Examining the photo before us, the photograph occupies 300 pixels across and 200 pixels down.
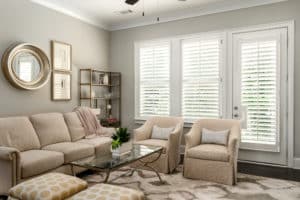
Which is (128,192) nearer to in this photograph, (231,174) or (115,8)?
(231,174)

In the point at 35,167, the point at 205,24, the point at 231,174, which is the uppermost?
the point at 205,24

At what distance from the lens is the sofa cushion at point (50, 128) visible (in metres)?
3.67

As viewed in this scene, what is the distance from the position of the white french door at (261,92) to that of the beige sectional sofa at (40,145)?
256cm

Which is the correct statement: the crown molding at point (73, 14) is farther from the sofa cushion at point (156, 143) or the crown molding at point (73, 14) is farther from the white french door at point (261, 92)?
the white french door at point (261, 92)

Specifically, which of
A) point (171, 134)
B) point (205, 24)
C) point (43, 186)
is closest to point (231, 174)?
point (171, 134)

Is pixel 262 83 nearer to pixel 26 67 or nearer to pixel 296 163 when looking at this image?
pixel 296 163

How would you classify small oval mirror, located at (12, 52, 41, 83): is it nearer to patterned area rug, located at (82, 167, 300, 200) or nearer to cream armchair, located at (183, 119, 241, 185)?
patterned area rug, located at (82, 167, 300, 200)

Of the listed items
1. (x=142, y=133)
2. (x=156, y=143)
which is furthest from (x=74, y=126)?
(x=156, y=143)

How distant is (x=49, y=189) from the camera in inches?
82.7

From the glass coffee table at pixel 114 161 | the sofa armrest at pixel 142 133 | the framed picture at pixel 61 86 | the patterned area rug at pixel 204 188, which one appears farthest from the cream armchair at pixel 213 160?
the framed picture at pixel 61 86

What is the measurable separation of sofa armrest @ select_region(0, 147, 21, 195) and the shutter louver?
363 cm

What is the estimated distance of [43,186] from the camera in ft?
→ 7.03

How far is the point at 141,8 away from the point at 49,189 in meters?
3.81

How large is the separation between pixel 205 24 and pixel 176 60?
911mm
